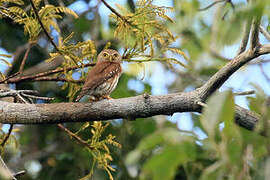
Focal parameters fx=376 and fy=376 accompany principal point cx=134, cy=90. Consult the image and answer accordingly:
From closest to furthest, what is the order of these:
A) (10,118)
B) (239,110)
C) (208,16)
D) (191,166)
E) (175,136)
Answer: (175,136), (191,166), (239,110), (10,118), (208,16)

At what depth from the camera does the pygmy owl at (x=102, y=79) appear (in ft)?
12.6

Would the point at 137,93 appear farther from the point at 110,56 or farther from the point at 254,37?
the point at 254,37

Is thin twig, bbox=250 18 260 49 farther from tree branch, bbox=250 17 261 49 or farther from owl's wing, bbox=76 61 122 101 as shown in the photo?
owl's wing, bbox=76 61 122 101

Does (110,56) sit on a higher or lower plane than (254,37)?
lower

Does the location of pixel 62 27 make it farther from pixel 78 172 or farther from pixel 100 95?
pixel 78 172

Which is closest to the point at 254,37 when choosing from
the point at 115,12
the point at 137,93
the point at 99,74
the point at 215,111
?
the point at 115,12

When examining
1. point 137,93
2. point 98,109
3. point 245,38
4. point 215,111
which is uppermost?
point 215,111

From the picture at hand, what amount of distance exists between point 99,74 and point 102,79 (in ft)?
0.24

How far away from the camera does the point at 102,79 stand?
13.9 ft

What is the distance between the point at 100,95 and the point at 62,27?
1.59m

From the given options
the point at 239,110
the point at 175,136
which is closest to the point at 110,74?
the point at 239,110

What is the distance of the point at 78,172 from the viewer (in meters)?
4.85

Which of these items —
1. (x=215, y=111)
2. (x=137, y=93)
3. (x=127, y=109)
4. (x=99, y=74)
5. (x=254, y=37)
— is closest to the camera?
(x=215, y=111)

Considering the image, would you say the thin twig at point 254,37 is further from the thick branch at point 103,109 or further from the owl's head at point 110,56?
the owl's head at point 110,56
